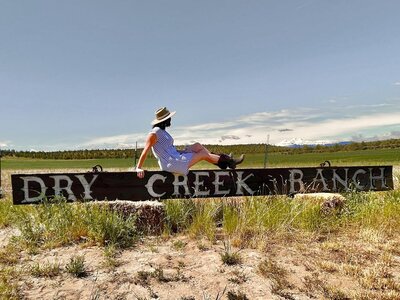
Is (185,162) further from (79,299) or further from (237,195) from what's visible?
(79,299)

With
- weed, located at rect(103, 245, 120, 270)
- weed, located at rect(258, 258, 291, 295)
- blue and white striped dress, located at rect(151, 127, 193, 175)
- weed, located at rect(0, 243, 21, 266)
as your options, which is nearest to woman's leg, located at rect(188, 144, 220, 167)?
blue and white striped dress, located at rect(151, 127, 193, 175)

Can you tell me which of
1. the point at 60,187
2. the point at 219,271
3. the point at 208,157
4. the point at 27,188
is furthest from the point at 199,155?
the point at 219,271

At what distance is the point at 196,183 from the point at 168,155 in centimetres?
68

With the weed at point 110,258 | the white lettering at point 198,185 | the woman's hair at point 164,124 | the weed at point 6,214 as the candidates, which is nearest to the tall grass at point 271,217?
the white lettering at point 198,185

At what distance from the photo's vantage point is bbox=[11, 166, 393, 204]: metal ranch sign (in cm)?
616

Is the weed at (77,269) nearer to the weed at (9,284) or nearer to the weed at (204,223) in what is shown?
the weed at (9,284)

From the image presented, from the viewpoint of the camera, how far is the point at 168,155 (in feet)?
21.1

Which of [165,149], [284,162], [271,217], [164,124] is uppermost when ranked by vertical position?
[164,124]

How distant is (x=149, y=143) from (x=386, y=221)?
3.62 meters

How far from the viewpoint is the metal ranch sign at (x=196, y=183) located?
6156 millimetres

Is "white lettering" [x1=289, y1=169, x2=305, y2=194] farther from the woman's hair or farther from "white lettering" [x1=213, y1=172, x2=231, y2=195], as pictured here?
the woman's hair

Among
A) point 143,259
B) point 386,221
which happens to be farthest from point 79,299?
point 386,221

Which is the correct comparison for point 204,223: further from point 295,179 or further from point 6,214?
point 6,214

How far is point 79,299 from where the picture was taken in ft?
10.7
